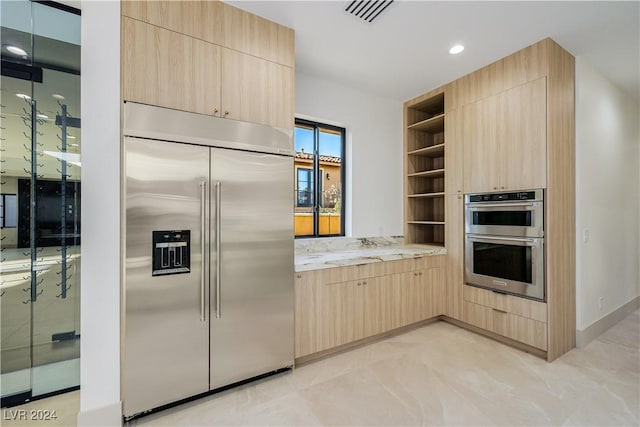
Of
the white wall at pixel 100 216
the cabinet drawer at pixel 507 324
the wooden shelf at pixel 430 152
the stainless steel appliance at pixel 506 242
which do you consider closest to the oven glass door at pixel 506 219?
the stainless steel appliance at pixel 506 242

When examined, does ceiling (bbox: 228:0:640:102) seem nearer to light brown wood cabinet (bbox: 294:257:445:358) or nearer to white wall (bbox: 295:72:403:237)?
→ white wall (bbox: 295:72:403:237)

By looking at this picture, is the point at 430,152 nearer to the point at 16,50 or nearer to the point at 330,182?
the point at 330,182

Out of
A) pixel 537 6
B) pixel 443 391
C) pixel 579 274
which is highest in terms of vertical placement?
pixel 537 6

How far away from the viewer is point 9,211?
1.90m

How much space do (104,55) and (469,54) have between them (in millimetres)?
3026

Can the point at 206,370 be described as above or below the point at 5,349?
below

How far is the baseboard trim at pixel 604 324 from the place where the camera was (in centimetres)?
279

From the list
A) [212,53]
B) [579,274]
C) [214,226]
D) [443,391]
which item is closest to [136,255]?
[214,226]

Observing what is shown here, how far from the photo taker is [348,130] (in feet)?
11.9

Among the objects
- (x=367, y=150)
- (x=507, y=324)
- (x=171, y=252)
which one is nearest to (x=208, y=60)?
(x=171, y=252)

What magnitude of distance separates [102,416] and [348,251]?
2419mm

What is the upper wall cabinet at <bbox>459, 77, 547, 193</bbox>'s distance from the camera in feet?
8.48

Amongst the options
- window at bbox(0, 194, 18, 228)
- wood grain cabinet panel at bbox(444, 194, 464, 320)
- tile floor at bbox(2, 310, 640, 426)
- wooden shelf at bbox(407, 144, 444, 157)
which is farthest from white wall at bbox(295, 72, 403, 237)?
window at bbox(0, 194, 18, 228)

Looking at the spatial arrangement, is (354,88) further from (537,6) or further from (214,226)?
(214,226)
